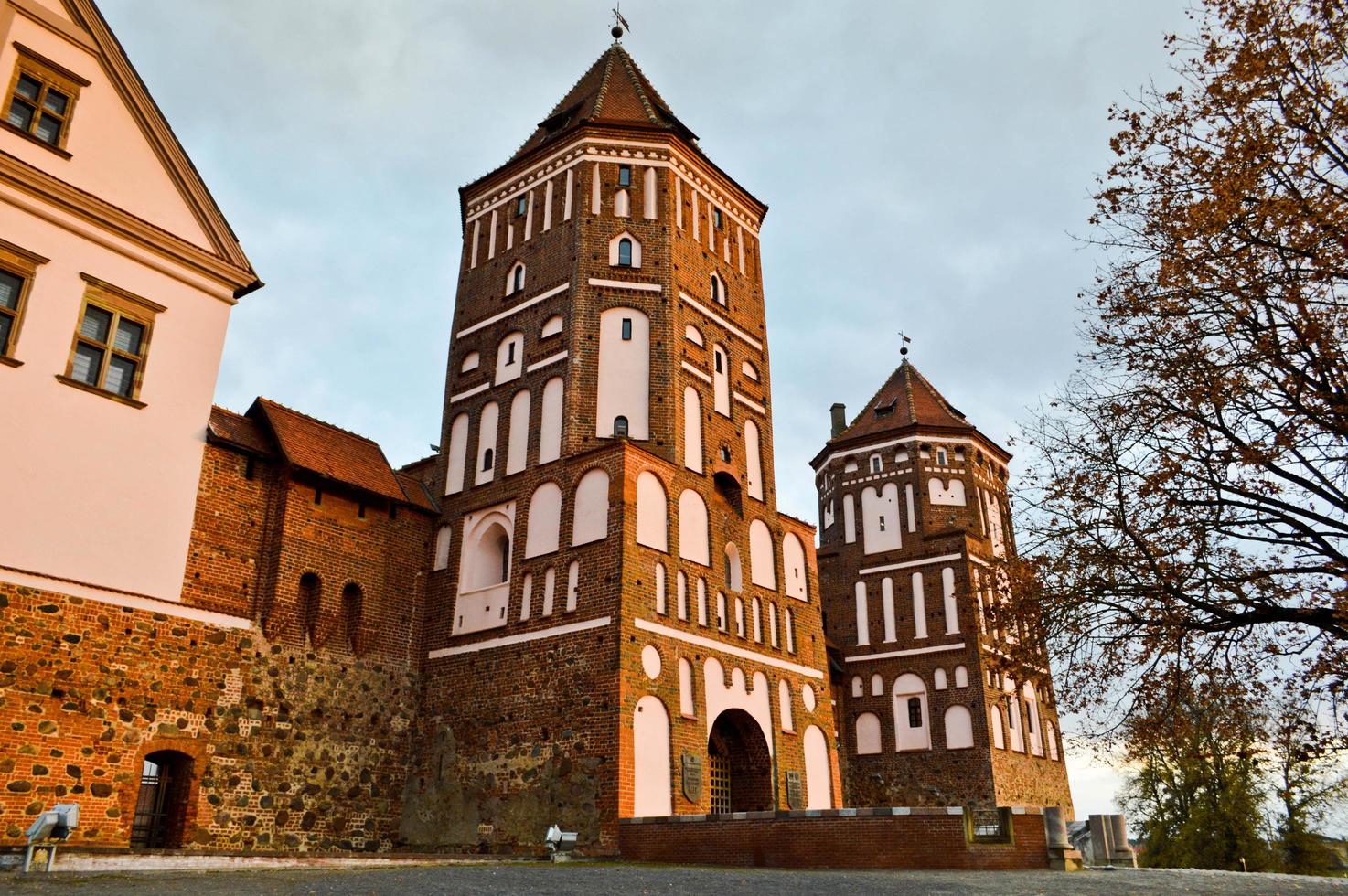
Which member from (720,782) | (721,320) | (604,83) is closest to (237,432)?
(721,320)

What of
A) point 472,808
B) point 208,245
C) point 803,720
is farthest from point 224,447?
point 803,720

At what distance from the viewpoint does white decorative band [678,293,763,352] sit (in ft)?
81.6

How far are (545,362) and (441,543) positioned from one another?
15.9ft

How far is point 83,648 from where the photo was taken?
632 inches

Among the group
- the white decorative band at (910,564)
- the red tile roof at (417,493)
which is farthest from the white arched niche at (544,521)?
the white decorative band at (910,564)

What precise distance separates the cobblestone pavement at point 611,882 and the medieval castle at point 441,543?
193 centimetres

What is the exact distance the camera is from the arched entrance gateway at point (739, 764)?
21609 millimetres

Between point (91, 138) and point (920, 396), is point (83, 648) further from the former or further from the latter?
point (920, 396)

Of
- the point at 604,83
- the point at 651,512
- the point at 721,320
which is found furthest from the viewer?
the point at 604,83

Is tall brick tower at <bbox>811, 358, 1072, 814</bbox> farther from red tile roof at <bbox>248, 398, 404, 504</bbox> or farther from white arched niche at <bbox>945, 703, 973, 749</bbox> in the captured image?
red tile roof at <bbox>248, 398, 404, 504</bbox>

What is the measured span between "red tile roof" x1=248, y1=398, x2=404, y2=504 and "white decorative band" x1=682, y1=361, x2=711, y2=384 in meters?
7.14

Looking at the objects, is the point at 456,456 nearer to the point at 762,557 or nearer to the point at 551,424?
the point at 551,424

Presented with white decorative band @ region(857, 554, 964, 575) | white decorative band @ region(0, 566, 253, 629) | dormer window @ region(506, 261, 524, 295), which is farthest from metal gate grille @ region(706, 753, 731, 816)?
white decorative band @ region(857, 554, 964, 575)

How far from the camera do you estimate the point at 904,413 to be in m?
36.4
